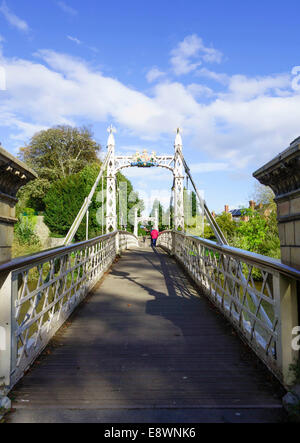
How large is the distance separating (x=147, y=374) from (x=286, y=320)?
1.24 m

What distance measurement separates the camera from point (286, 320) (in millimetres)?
2451

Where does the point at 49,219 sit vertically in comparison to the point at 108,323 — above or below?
above

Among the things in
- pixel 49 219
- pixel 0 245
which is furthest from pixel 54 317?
pixel 49 219

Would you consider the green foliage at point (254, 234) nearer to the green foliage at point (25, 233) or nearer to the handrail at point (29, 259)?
the handrail at point (29, 259)

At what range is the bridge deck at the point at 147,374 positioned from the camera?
7.16 feet

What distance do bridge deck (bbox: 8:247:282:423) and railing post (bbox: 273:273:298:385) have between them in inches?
8.6

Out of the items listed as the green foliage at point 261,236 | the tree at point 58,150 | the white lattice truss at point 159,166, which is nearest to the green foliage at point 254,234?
the green foliage at point 261,236

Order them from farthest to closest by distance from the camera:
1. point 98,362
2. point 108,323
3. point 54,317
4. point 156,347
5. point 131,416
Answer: point 108,323, point 54,317, point 156,347, point 98,362, point 131,416

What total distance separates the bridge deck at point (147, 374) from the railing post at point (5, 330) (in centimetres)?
19

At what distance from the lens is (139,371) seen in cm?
279

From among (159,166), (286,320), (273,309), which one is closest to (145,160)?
(159,166)

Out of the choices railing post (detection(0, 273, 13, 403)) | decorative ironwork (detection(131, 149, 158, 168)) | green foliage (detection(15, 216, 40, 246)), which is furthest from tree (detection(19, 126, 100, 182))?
railing post (detection(0, 273, 13, 403))

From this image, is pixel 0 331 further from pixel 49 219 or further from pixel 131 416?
pixel 49 219

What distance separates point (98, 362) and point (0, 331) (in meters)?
1.00
